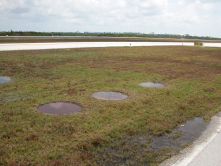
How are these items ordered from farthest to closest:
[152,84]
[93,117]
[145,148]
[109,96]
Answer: [152,84]
[109,96]
[93,117]
[145,148]

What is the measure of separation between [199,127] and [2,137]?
6.64 m

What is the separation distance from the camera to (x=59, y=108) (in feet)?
27.1

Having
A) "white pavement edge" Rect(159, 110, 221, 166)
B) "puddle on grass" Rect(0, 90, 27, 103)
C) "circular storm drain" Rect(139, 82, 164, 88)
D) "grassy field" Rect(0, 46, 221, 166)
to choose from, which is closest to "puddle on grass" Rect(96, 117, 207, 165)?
"grassy field" Rect(0, 46, 221, 166)

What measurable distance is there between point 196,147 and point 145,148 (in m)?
1.52

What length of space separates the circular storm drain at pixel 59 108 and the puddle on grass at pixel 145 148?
2.97 metres

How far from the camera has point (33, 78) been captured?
13.5 metres

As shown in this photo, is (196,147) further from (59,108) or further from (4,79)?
(4,79)

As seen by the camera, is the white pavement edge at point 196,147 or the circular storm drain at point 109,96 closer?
the white pavement edge at point 196,147

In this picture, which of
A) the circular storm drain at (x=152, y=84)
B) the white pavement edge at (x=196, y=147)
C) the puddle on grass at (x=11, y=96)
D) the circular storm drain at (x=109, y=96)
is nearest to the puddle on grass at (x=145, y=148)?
the white pavement edge at (x=196, y=147)

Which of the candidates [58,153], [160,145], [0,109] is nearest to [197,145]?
[160,145]

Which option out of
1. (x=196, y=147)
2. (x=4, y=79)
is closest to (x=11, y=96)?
(x=4, y=79)

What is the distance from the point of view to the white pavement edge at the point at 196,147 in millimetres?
4963

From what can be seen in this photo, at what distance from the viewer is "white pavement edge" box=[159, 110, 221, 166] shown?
195 inches

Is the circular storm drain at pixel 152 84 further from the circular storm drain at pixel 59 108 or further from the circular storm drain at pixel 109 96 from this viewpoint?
the circular storm drain at pixel 59 108
